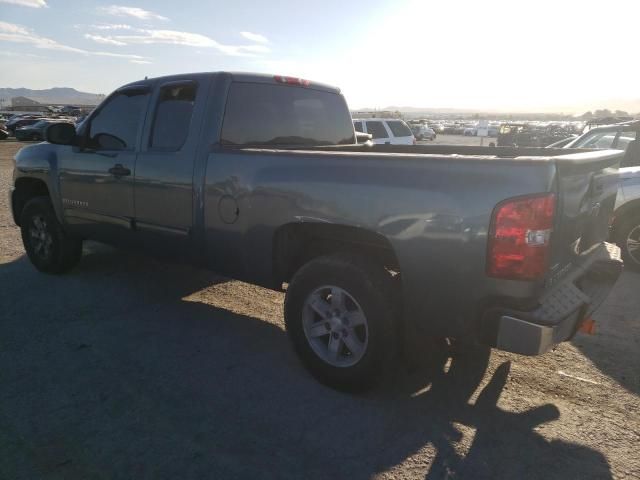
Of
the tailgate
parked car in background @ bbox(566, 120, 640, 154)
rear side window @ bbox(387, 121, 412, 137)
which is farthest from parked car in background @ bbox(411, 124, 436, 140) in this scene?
the tailgate

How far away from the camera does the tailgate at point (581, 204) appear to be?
2.53 m

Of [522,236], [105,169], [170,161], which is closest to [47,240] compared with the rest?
[105,169]

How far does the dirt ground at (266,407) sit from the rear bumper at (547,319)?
62cm

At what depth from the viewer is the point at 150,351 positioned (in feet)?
12.4

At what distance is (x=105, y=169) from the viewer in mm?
4535

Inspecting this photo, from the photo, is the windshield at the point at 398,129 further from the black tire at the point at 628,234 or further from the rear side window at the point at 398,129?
the black tire at the point at 628,234

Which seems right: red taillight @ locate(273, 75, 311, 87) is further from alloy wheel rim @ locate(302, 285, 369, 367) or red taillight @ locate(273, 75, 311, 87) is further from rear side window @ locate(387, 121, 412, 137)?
rear side window @ locate(387, 121, 412, 137)

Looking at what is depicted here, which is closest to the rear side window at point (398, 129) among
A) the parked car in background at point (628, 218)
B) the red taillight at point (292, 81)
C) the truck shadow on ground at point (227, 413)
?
the parked car in background at point (628, 218)

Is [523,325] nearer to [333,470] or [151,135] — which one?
[333,470]

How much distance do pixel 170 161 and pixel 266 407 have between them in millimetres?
2099

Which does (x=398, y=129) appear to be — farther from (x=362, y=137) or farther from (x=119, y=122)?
(x=119, y=122)

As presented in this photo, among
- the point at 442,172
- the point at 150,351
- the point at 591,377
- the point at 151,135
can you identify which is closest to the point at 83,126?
the point at 151,135

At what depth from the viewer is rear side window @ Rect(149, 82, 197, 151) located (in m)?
4.02

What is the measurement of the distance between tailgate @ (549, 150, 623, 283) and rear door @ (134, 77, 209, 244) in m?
2.58
